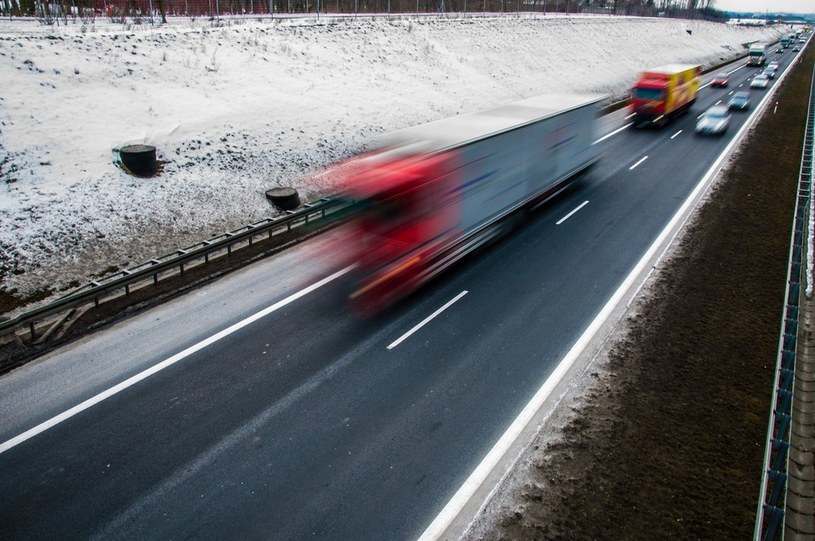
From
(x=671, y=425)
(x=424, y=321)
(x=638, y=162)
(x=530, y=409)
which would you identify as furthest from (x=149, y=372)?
(x=638, y=162)

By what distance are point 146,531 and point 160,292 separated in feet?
22.4

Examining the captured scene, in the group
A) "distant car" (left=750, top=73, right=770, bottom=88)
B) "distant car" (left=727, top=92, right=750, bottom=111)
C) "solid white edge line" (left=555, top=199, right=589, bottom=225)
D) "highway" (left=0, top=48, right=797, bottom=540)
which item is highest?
"distant car" (left=750, top=73, right=770, bottom=88)

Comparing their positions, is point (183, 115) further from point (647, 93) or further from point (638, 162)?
point (647, 93)

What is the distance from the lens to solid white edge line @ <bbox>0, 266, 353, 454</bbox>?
8320mm

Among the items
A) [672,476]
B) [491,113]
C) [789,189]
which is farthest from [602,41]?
[672,476]

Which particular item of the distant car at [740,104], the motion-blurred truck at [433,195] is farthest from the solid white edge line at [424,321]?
the distant car at [740,104]

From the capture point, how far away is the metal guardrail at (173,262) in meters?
10.8

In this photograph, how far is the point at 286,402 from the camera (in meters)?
9.11

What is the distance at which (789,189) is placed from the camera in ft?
68.3

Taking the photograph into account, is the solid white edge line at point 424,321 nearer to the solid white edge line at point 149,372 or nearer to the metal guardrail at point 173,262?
the solid white edge line at point 149,372

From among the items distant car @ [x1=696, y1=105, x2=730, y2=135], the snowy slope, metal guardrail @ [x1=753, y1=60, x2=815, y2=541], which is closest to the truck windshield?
distant car @ [x1=696, y1=105, x2=730, y2=135]

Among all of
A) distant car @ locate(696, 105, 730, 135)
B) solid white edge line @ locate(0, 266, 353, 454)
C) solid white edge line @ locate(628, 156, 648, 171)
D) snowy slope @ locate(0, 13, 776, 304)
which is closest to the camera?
solid white edge line @ locate(0, 266, 353, 454)

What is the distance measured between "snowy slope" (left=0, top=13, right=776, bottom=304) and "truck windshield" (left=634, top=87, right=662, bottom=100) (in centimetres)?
861

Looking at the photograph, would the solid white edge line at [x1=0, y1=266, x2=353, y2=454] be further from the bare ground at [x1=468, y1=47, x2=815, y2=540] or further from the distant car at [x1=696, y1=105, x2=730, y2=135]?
the distant car at [x1=696, y1=105, x2=730, y2=135]
